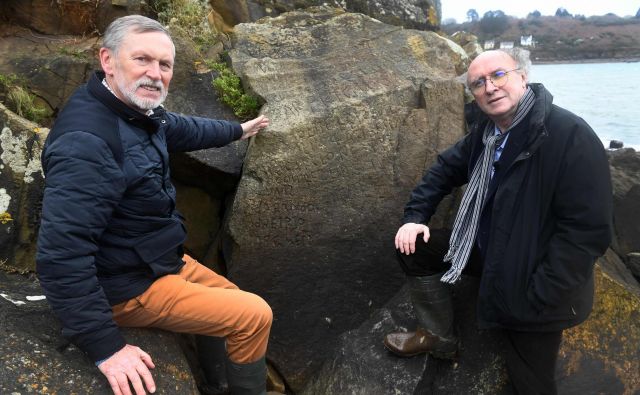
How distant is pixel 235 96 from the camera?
5.89 m

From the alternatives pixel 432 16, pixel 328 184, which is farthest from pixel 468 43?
pixel 328 184

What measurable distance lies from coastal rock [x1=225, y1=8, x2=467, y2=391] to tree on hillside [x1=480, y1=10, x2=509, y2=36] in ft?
209

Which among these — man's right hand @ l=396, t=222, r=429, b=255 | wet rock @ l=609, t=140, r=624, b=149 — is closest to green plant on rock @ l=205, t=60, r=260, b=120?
man's right hand @ l=396, t=222, r=429, b=255

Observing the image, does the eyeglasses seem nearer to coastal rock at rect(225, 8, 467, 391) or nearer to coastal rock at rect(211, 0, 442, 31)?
coastal rock at rect(225, 8, 467, 391)

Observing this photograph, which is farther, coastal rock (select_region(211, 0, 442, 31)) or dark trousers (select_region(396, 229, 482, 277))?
coastal rock (select_region(211, 0, 442, 31))

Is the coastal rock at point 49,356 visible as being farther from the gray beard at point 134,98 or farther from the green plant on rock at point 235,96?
the green plant on rock at point 235,96

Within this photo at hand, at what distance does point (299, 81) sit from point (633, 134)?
15.2 m

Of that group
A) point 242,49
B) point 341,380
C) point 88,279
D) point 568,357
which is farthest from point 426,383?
point 242,49

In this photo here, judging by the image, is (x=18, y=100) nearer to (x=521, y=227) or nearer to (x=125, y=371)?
(x=125, y=371)

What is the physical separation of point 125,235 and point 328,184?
7.67 ft

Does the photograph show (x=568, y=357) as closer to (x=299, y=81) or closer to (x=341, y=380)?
(x=341, y=380)

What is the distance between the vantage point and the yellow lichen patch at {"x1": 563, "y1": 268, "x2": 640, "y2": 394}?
456 cm

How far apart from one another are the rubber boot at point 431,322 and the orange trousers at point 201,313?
4.39ft

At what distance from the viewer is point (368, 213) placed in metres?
5.42
